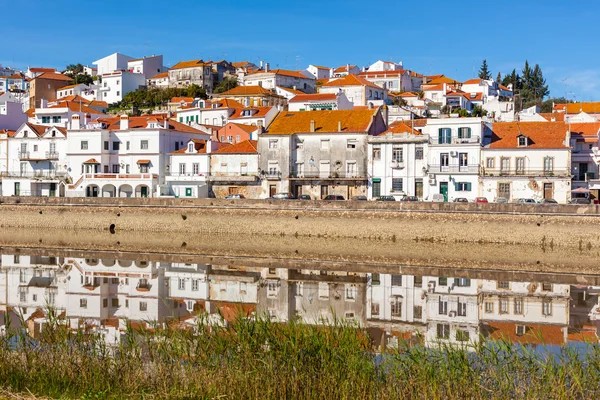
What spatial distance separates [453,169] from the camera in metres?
54.3

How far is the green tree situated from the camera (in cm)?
11594

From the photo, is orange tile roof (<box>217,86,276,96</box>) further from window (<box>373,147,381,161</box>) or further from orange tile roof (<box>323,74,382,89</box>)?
window (<box>373,147,381,161</box>)

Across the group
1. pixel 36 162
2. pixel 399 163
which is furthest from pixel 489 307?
pixel 36 162

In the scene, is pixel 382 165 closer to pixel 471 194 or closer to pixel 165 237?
pixel 471 194

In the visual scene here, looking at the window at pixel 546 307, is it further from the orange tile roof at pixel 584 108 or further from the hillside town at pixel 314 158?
the orange tile roof at pixel 584 108

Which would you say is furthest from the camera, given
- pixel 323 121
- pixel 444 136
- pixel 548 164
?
pixel 323 121

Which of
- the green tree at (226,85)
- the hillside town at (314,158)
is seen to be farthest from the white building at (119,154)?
the green tree at (226,85)

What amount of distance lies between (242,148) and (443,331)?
137ft

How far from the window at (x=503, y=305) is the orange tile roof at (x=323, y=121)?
3245cm

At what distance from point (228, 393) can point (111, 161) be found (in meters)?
54.2

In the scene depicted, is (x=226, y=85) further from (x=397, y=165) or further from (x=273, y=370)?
(x=273, y=370)

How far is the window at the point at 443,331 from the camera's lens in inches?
746

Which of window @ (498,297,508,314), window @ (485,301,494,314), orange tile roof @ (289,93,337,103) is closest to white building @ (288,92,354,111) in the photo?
orange tile roof @ (289,93,337,103)

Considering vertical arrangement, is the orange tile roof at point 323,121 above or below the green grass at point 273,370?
above
